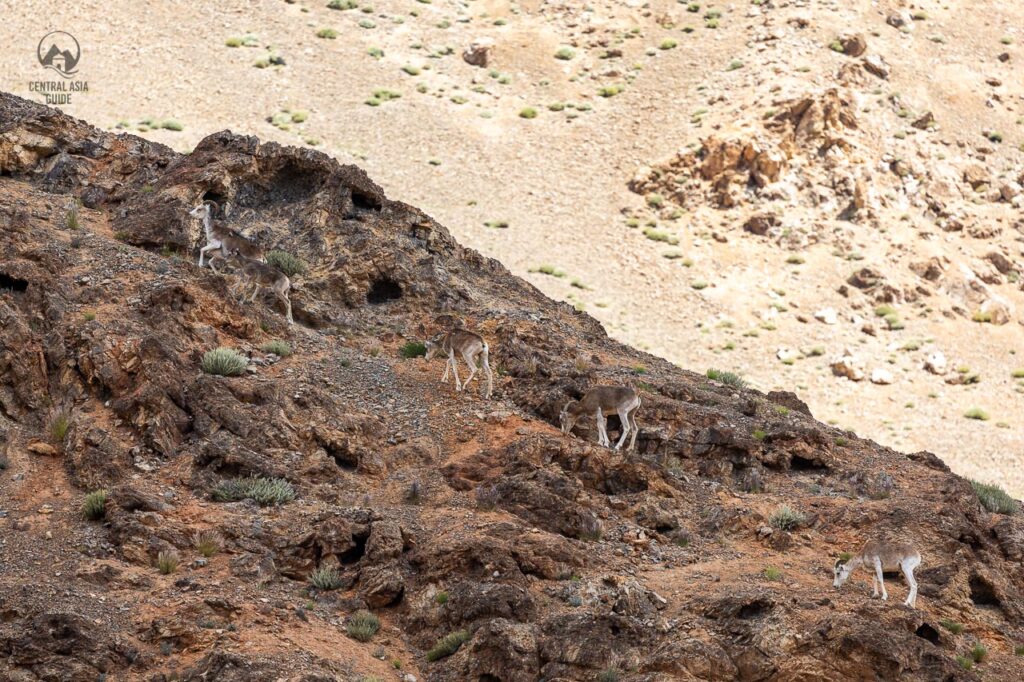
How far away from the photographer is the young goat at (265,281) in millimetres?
22375

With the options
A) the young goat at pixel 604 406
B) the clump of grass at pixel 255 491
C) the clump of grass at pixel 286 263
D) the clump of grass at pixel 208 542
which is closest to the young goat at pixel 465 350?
the young goat at pixel 604 406

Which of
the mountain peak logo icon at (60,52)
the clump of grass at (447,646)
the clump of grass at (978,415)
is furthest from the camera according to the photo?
the mountain peak logo icon at (60,52)

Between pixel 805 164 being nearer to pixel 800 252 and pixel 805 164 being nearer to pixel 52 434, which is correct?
pixel 800 252

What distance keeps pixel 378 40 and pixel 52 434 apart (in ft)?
188

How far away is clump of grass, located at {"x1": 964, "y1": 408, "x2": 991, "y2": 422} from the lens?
48.5 metres

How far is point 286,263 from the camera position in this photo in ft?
79.2

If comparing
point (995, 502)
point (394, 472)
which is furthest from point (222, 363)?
point (995, 502)

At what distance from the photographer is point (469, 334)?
832 inches

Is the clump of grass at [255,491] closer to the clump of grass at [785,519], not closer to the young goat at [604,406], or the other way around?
the young goat at [604,406]

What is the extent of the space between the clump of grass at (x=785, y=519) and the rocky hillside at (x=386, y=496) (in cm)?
6

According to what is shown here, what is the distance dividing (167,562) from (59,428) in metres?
3.62

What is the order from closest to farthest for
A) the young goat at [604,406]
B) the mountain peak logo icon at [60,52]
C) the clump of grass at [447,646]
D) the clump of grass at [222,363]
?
the clump of grass at [447,646], the clump of grass at [222,363], the young goat at [604,406], the mountain peak logo icon at [60,52]

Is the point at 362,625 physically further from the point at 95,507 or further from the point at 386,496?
the point at 95,507

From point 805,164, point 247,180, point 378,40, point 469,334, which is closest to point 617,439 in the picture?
point 469,334
